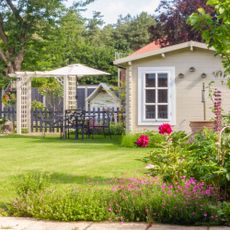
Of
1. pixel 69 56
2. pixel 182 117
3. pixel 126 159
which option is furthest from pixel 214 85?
pixel 69 56

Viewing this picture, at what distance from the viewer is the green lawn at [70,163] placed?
861 centimetres

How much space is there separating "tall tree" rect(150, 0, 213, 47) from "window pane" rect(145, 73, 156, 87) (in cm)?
901

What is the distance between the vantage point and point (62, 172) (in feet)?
31.9

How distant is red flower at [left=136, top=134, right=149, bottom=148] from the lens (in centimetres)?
1522

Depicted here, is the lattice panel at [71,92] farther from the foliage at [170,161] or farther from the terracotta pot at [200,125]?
the foliage at [170,161]

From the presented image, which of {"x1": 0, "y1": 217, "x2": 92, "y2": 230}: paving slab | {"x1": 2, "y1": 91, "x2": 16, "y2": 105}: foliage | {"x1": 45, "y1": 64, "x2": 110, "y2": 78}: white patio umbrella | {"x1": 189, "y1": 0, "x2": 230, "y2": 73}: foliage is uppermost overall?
{"x1": 45, "y1": 64, "x2": 110, "y2": 78}: white patio umbrella

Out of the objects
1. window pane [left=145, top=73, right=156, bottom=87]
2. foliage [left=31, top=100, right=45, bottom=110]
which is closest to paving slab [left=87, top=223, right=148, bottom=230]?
window pane [left=145, top=73, right=156, bottom=87]

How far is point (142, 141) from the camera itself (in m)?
15.2

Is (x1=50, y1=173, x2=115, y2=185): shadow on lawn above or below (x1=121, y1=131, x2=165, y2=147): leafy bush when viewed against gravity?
below

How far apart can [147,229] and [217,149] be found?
1.31m

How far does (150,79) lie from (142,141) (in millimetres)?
2304

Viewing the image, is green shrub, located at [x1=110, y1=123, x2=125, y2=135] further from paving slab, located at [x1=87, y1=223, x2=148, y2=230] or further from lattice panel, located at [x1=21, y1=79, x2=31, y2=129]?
paving slab, located at [x1=87, y1=223, x2=148, y2=230]

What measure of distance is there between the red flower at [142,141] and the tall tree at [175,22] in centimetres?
1100

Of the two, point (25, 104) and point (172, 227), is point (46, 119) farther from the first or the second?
point (172, 227)
